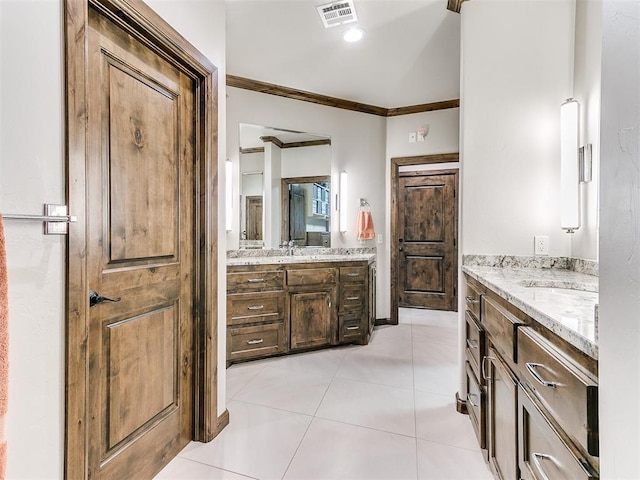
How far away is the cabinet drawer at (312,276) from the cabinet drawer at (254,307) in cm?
19

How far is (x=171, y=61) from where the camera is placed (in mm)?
1562

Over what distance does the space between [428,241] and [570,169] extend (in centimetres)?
331

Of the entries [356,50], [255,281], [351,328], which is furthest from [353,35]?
[351,328]

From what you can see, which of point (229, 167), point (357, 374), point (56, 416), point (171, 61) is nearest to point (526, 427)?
point (56, 416)

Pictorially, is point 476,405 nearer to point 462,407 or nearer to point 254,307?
point 462,407

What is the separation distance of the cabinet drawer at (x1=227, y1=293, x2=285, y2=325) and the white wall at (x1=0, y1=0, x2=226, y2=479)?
68.6 inches

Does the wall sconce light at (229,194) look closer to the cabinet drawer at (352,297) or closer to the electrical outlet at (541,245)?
the cabinet drawer at (352,297)

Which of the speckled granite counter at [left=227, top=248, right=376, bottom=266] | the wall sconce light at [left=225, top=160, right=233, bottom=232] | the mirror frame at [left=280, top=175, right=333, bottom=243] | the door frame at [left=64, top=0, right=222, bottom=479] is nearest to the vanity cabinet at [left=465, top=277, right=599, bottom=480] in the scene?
the door frame at [left=64, top=0, right=222, bottom=479]

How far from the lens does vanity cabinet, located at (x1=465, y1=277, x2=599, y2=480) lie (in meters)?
0.67

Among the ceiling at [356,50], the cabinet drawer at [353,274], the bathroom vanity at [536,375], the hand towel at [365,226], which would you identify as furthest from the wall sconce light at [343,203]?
the bathroom vanity at [536,375]

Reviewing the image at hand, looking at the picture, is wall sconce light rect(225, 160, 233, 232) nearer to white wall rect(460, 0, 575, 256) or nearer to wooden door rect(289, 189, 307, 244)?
wooden door rect(289, 189, 307, 244)

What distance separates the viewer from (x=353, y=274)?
323 cm

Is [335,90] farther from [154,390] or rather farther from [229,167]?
[154,390]

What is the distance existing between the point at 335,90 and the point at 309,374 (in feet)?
9.56
